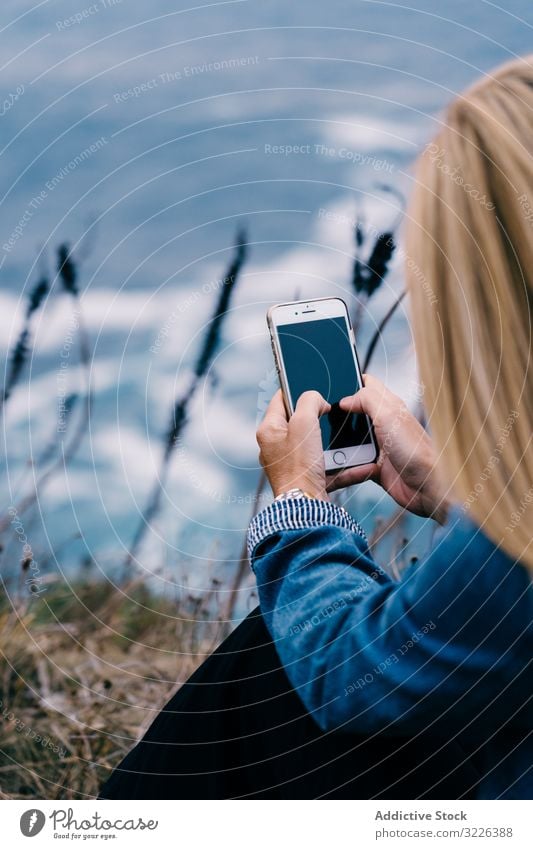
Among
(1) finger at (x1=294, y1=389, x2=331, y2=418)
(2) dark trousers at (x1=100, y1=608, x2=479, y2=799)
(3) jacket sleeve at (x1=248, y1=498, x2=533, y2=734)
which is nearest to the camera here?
(3) jacket sleeve at (x1=248, y1=498, x2=533, y2=734)

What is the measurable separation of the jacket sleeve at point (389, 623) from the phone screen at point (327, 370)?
21 cm

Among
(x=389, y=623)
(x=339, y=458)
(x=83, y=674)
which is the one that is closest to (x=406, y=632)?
(x=389, y=623)

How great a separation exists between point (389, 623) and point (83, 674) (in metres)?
0.58

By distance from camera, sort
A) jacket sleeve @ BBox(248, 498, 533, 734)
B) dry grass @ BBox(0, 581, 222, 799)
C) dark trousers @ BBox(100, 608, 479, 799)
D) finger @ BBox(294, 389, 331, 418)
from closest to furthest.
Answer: jacket sleeve @ BBox(248, 498, 533, 734) < dark trousers @ BBox(100, 608, 479, 799) < finger @ BBox(294, 389, 331, 418) < dry grass @ BBox(0, 581, 222, 799)

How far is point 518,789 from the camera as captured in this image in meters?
0.59

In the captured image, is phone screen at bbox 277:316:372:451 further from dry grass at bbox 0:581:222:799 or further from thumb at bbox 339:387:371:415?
dry grass at bbox 0:581:222:799

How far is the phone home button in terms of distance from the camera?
80 centimetres

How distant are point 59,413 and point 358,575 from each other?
414 millimetres

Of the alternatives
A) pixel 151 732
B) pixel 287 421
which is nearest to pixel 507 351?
pixel 287 421

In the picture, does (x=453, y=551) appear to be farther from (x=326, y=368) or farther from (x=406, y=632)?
(x=326, y=368)
